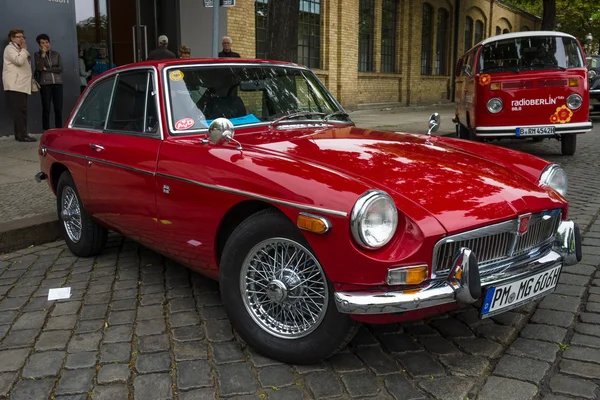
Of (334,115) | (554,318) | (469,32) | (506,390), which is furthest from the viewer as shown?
(469,32)

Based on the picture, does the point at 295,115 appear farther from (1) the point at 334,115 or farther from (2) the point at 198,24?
(2) the point at 198,24

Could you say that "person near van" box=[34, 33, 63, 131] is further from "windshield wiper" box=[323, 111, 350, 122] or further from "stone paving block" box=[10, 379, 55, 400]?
"stone paving block" box=[10, 379, 55, 400]

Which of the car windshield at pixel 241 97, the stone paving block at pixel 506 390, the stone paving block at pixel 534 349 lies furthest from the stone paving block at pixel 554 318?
the car windshield at pixel 241 97

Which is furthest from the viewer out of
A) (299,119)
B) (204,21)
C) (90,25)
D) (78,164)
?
(204,21)

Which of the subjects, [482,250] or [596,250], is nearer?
[482,250]

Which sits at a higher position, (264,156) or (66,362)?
(264,156)

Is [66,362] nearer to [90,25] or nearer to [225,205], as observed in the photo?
[225,205]

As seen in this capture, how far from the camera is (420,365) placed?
2.88 metres

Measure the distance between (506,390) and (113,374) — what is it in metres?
1.87

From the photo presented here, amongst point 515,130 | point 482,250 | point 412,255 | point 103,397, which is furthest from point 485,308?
point 515,130

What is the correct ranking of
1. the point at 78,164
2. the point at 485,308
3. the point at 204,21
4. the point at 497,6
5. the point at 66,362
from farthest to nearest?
the point at 497,6, the point at 204,21, the point at 78,164, the point at 66,362, the point at 485,308

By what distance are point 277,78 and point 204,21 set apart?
9.84 meters

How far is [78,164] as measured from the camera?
452 centimetres

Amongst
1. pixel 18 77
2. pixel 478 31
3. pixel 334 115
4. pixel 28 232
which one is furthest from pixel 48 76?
pixel 478 31
